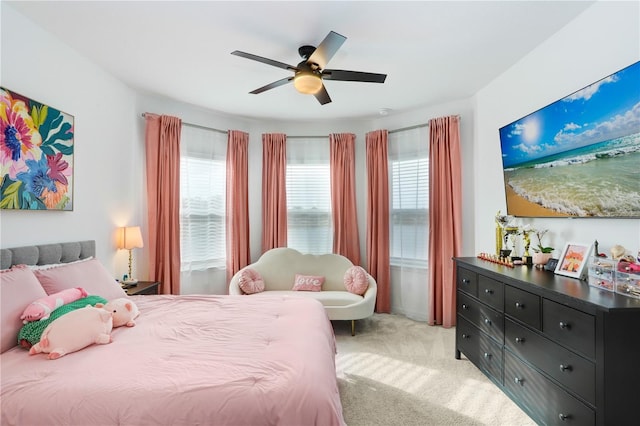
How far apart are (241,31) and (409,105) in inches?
97.7

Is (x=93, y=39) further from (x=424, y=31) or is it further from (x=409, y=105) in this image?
(x=409, y=105)

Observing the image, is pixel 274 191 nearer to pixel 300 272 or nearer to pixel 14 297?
pixel 300 272

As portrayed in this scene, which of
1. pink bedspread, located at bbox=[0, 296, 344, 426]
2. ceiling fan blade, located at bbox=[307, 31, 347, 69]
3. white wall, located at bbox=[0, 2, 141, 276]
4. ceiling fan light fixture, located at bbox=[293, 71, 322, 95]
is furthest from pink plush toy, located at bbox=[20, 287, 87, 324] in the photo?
ceiling fan blade, located at bbox=[307, 31, 347, 69]

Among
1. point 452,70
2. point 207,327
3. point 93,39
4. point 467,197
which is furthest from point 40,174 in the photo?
point 467,197

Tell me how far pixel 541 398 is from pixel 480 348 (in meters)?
0.75

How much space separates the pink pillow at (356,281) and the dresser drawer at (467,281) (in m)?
1.24

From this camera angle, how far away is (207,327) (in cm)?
205

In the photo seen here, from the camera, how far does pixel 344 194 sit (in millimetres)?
4848

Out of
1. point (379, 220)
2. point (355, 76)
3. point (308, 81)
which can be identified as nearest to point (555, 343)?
point (355, 76)

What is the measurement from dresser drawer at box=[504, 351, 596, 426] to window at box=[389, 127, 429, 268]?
2189 mm

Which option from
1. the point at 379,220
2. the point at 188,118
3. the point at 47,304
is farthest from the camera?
the point at 379,220

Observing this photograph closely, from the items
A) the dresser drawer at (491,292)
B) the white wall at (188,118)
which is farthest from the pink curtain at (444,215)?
the dresser drawer at (491,292)

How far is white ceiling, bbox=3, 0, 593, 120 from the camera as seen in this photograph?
2277mm

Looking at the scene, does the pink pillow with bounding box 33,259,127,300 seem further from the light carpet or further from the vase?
the vase
